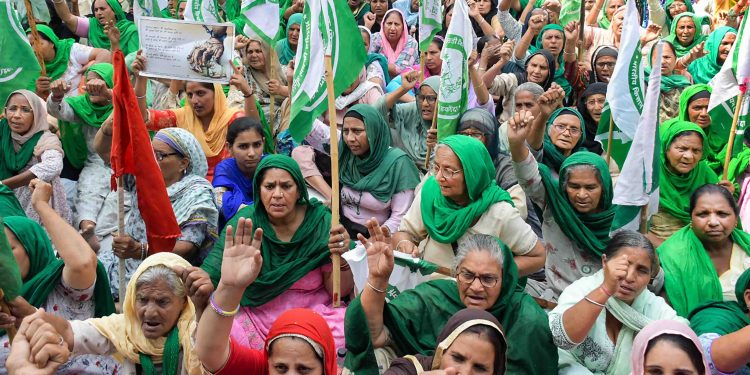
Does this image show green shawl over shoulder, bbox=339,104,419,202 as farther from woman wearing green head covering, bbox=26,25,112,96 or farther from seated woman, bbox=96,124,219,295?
woman wearing green head covering, bbox=26,25,112,96

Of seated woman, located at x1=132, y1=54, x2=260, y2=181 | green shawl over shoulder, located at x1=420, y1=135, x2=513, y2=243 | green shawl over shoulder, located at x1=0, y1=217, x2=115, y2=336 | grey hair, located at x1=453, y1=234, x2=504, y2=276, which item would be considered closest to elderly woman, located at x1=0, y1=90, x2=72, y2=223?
seated woman, located at x1=132, y1=54, x2=260, y2=181

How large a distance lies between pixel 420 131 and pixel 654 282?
2.83 meters

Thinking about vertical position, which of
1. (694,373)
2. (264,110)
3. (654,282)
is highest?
(694,373)

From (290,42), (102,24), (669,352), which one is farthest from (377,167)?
(102,24)

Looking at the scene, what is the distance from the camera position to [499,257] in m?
4.08

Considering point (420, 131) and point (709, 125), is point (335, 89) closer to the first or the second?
point (420, 131)

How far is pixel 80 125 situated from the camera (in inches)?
258

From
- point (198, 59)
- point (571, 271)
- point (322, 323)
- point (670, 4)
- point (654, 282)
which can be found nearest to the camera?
point (322, 323)

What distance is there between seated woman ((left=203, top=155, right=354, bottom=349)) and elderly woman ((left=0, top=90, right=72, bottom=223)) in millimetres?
1933

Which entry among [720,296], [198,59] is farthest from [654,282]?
[198,59]

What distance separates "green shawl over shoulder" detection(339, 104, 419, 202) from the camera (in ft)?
19.7

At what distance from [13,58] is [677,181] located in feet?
14.7

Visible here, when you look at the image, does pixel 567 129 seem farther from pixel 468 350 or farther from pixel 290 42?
pixel 290 42

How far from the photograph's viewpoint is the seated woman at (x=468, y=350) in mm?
3416
